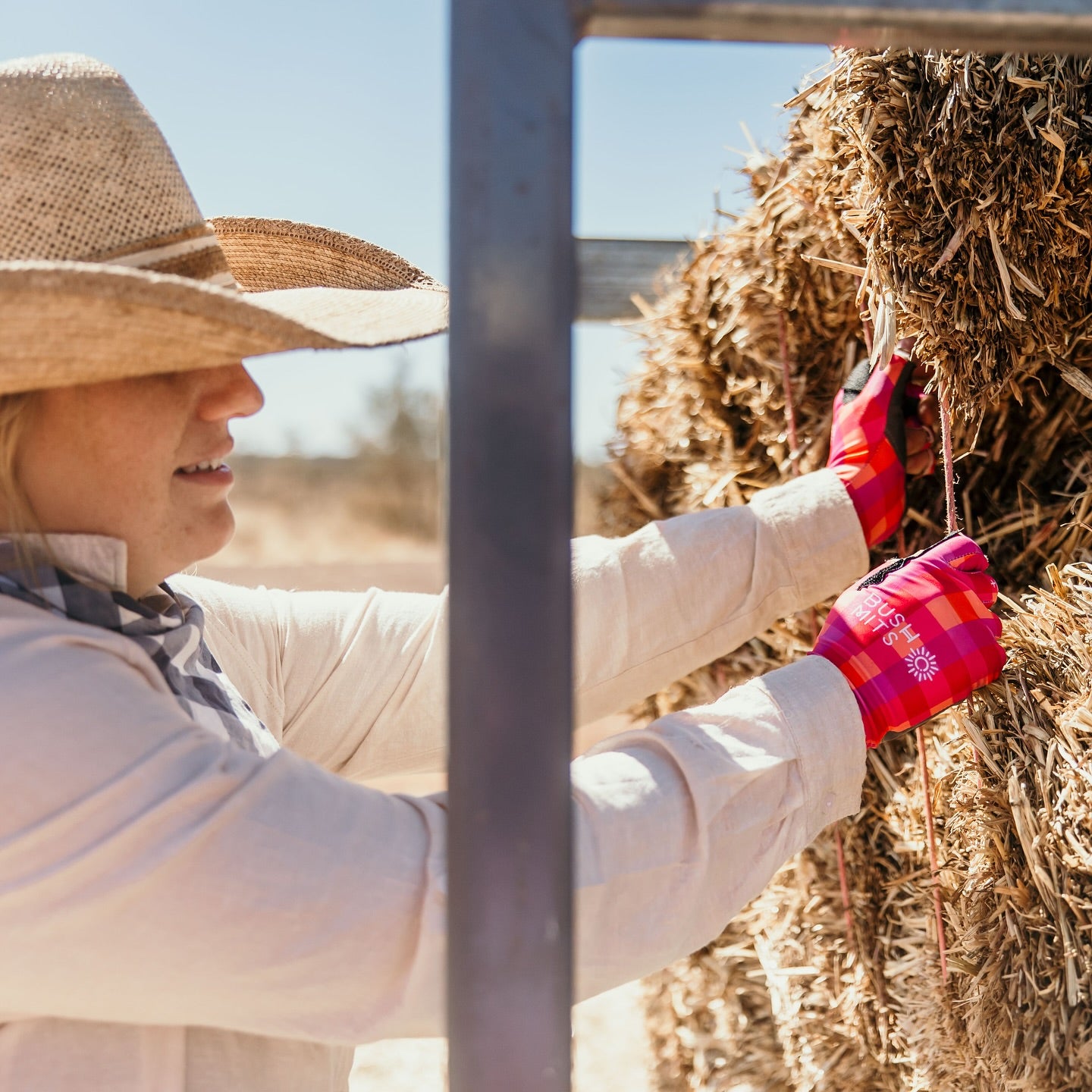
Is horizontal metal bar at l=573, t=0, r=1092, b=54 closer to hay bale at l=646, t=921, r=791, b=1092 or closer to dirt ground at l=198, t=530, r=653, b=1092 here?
dirt ground at l=198, t=530, r=653, b=1092

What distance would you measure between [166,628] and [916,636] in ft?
2.33

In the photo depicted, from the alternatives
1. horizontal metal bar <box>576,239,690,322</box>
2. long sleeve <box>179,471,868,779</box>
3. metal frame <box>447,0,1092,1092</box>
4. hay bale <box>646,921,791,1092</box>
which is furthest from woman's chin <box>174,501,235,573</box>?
horizontal metal bar <box>576,239,690,322</box>

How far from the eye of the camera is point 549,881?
62cm

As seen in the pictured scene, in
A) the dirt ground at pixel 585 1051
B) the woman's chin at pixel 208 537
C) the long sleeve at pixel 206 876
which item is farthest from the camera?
the dirt ground at pixel 585 1051

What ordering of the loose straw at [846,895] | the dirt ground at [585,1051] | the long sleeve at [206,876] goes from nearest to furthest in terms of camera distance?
the long sleeve at [206,876] < the loose straw at [846,895] < the dirt ground at [585,1051]

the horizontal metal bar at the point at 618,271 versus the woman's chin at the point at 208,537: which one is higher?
the horizontal metal bar at the point at 618,271

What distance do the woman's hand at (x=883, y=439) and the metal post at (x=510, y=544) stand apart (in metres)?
0.85

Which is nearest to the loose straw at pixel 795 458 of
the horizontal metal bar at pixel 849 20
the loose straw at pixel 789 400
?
the loose straw at pixel 789 400

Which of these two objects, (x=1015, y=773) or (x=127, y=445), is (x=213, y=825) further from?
(x=1015, y=773)

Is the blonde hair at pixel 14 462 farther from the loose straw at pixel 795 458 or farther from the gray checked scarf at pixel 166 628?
the loose straw at pixel 795 458

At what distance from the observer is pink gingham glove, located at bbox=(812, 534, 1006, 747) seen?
1.06 m

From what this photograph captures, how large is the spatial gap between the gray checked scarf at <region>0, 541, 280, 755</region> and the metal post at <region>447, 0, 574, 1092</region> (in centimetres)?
39

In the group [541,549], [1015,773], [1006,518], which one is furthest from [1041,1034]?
[541,549]

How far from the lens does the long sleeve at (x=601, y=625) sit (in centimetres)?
133
